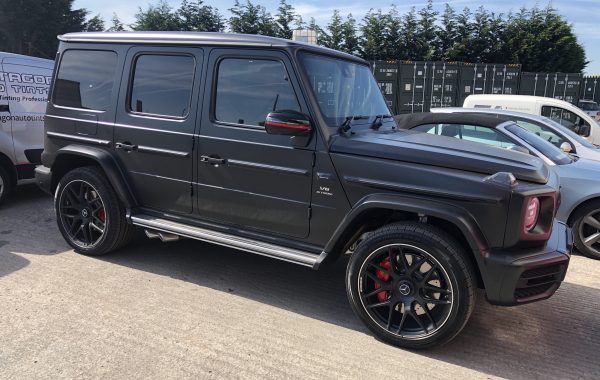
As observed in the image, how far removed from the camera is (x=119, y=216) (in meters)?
4.67

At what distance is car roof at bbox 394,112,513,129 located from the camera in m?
6.18

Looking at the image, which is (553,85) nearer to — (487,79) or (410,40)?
(487,79)

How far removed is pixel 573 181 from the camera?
566cm

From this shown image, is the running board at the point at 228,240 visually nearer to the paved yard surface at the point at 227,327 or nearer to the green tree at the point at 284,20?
the paved yard surface at the point at 227,327

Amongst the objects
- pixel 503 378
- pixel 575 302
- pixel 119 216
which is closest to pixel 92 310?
pixel 119 216

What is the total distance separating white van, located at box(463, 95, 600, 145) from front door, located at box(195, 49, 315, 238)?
7.50 meters

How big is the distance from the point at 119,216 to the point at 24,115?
126 inches

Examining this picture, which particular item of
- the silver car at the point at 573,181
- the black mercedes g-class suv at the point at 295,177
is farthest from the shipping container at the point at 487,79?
the black mercedes g-class suv at the point at 295,177

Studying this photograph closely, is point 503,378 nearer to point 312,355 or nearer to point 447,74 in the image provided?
point 312,355

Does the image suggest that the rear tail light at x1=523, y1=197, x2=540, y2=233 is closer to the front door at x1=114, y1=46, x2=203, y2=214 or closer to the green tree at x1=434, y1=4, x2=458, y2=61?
the front door at x1=114, y1=46, x2=203, y2=214

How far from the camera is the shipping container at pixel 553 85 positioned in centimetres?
1911

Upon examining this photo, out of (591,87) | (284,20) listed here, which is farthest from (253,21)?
(591,87)

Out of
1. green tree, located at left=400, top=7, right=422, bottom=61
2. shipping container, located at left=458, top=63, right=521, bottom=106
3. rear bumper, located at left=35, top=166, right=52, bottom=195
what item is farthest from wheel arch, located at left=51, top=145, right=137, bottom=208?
green tree, located at left=400, top=7, right=422, bottom=61

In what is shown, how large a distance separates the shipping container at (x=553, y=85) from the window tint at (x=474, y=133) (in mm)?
15242
